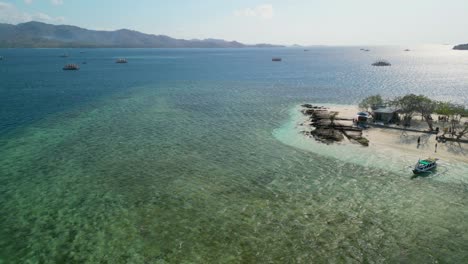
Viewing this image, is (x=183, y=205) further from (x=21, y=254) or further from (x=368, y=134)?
(x=368, y=134)

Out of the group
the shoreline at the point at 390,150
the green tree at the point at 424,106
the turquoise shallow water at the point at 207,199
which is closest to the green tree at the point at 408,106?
the green tree at the point at 424,106

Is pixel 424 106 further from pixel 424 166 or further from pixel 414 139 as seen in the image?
pixel 424 166

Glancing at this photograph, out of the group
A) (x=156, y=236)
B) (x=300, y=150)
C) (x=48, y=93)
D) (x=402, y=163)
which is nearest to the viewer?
(x=156, y=236)

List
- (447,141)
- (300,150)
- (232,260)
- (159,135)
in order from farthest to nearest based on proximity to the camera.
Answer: (159,135)
(447,141)
(300,150)
(232,260)

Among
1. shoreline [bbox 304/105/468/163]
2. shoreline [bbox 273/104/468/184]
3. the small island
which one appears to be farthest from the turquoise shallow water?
shoreline [bbox 304/105/468/163]

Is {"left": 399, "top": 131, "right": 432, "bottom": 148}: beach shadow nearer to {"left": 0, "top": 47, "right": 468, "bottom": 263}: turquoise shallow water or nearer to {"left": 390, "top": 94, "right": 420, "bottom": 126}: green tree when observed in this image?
{"left": 390, "top": 94, "right": 420, "bottom": 126}: green tree

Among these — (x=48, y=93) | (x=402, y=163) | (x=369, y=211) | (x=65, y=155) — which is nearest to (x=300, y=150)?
(x=402, y=163)

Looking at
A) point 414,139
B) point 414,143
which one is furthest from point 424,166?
point 414,139

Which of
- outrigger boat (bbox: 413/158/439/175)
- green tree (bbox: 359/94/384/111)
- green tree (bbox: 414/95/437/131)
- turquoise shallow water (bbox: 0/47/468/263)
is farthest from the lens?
green tree (bbox: 359/94/384/111)

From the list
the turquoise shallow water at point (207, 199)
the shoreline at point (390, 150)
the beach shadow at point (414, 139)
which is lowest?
the turquoise shallow water at point (207, 199)

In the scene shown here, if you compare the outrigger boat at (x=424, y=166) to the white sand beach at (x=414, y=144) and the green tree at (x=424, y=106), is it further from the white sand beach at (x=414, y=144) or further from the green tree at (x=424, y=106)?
the green tree at (x=424, y=106)

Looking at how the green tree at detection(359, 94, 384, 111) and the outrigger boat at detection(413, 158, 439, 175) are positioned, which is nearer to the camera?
the outrigger boat at detection(413, 158, 439, 175)
